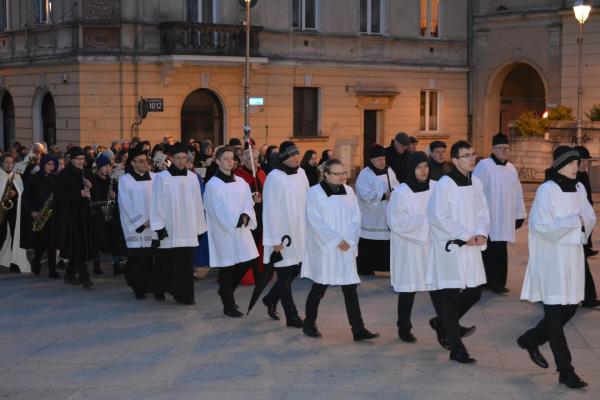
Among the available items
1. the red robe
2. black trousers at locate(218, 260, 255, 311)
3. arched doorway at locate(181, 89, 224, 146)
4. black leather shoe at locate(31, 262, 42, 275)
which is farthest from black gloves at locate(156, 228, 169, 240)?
arched doorway at locate(181, 89, 224, 146)

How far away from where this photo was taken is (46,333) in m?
11.4

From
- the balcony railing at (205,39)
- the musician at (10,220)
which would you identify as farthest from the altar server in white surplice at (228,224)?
the balcony railing at (205,39)

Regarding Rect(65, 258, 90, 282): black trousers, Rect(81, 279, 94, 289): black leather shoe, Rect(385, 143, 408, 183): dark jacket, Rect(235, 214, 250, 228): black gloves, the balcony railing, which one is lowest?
Rect(81, 279, 94, 289): black leather shoe

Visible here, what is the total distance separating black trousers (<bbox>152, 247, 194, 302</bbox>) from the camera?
12930 millimetres

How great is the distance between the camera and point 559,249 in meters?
9.09

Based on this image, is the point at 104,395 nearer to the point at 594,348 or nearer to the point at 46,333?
the point at 46,333

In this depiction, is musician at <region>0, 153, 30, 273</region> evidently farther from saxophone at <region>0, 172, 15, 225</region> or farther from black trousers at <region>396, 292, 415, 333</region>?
black trousers at <region>396, 292, 415, 333</region>

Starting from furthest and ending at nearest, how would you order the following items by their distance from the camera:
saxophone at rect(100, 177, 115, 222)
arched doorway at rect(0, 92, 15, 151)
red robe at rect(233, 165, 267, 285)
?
arched doorway at rect(0, 92, 15, 151) → saxophone at rect(100, 177, 115, 222) → red robe at rect(233, 165, 267, 285)

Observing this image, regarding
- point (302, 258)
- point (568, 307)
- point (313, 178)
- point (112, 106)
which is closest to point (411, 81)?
point (112, 106)

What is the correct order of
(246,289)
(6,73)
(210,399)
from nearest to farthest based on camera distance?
1. (210,399)
2. (246,289)
3. (6,73)

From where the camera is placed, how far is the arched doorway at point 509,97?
1486 inches

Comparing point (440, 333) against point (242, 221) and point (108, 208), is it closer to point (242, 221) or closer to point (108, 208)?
point (242, 221)

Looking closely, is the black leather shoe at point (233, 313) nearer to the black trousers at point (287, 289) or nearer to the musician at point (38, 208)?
the black trousers at point (287, 289)

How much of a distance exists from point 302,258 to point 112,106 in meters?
18.2
